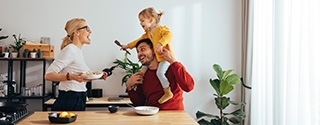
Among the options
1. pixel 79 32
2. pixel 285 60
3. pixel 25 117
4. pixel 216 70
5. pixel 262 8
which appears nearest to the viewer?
pixel 25 117

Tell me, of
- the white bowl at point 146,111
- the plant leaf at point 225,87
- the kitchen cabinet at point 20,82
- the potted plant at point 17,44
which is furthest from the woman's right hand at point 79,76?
the plant leaf at point 225,87

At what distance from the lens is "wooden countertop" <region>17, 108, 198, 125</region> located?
2172 millimetres

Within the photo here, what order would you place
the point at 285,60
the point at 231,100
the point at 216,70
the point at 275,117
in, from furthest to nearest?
the point at 231,100
the point at 216,70
the point at 275,117
the point at 285,60

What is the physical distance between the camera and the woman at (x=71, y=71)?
2633 millimetres

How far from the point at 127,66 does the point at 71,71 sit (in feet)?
4.91

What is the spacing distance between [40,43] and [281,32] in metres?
2.87

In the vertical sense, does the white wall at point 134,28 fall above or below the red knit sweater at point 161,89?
above

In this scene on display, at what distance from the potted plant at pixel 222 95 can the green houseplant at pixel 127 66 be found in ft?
3.16

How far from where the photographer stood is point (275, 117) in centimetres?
329

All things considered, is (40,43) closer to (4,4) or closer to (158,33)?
(4,4)

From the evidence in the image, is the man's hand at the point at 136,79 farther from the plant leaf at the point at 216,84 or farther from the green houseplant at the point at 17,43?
the green houseplant at the point at 17,43

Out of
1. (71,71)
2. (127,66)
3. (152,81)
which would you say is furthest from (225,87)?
(71,71)

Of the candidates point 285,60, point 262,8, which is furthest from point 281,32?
point 262,8

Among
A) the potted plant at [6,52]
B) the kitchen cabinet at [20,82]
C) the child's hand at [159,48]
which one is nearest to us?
the child's hand at [159,48]
